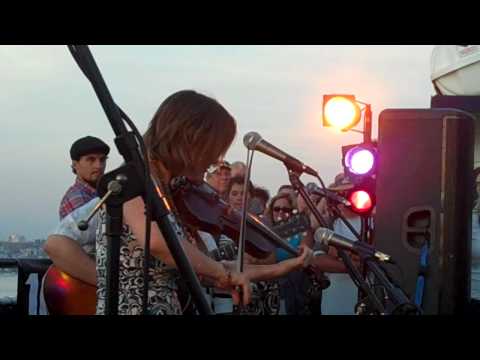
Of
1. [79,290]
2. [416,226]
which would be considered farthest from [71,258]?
[416,226]

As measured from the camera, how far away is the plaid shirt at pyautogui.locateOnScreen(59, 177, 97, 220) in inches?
132

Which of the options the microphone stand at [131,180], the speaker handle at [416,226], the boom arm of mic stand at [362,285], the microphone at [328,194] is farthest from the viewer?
the microphone at [328,194]

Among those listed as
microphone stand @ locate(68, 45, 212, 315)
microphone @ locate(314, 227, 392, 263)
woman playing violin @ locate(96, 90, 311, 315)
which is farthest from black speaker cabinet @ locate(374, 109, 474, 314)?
microphone stand @ locate(68, 45, 212, 315)

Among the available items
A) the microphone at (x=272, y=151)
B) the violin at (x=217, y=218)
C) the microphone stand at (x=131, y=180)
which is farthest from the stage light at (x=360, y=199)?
the microphone stand at (x=131, y=180)

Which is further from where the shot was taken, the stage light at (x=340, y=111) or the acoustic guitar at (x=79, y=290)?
the stage light at (x=340, y=111)

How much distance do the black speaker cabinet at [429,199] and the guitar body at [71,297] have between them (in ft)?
3.28

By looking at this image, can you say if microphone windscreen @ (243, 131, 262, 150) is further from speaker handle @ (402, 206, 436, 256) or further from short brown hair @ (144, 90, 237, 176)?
speaker handle @ (402, 206, 436, 256)

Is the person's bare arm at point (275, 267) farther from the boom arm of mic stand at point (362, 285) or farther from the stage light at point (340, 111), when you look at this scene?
the stage light at point (340, 111)

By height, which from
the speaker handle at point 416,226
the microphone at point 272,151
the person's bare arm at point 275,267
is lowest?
the person's bare arm at point 275,267

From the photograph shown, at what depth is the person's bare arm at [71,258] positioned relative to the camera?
287 cm

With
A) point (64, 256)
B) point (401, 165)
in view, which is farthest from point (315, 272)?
point (64, 256)

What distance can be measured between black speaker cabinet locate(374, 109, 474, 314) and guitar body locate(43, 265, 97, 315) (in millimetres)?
999
